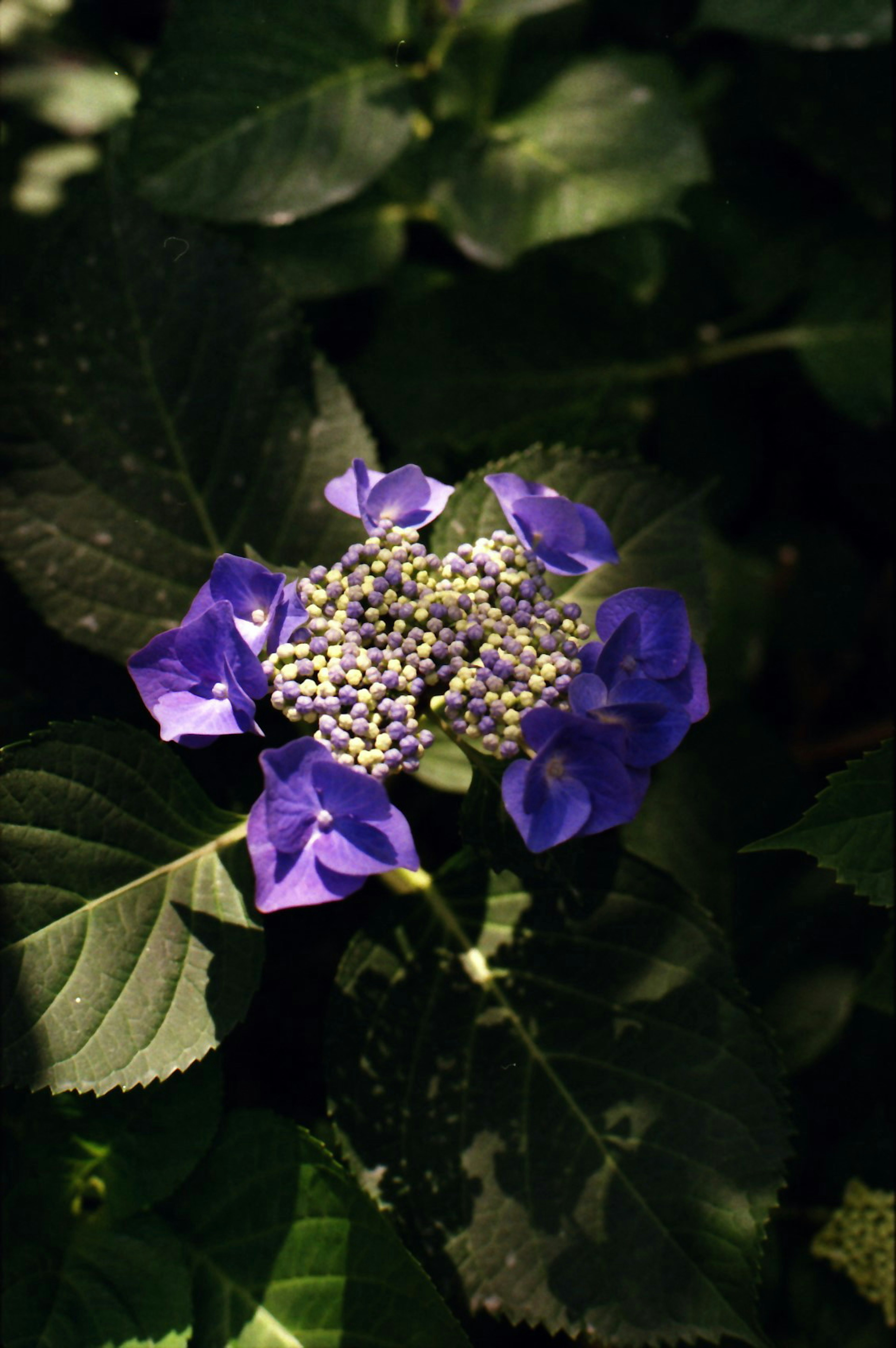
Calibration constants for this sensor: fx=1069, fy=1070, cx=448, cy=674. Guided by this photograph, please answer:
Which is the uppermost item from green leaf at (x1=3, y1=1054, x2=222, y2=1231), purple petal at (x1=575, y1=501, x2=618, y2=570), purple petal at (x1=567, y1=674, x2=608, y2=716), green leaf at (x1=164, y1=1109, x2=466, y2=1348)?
purple petal at (x1=575, y1=501, x2=618, y2=570)

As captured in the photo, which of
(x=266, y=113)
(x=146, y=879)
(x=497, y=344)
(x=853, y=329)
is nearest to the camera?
(x=146, y=879)

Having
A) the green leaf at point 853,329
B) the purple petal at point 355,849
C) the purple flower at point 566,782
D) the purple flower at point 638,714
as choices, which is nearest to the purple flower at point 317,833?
the purple petal at point 355,849

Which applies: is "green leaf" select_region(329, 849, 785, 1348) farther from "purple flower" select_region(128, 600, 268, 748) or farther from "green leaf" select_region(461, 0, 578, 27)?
"green leaf" select_region(461, 0, 578, 27)

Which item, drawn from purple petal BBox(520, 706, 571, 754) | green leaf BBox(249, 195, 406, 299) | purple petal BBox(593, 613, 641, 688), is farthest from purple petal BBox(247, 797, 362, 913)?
green leaf BBox(249, 195, 406, 299)

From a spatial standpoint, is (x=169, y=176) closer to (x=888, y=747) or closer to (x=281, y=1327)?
(x=888, y=747)

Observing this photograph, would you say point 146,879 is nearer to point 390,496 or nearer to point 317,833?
point 317,833

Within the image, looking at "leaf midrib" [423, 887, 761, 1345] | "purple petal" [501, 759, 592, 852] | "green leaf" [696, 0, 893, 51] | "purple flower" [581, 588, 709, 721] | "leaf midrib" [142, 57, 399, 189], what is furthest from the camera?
"green leaf" [696, 0, 893, 51]

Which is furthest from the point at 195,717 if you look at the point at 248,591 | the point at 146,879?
the point at 146,879
